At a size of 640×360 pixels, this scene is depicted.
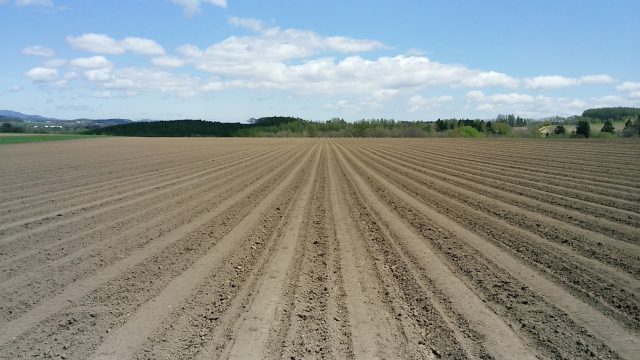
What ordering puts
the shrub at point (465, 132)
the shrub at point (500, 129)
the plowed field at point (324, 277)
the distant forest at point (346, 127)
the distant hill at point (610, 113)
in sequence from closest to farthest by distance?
1. the plowed field at point (324, 277)
2. the shrub at point (465, 132)
3. the shrub at point (500, 129)
4. the distant forest at point (346, 127)
5. the distant hill at point (610, 113)

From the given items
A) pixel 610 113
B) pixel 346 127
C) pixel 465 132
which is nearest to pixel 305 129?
pixel 346 127

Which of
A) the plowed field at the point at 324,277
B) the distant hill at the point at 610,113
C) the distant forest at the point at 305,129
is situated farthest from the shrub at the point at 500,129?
the plowed field at the point at 324,277

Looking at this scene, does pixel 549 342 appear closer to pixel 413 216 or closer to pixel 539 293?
pixel 539 293

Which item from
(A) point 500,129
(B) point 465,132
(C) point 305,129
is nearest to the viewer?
(B) point 465,132

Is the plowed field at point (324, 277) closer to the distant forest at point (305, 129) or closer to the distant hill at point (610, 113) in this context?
the distant forest at point (305, 129)

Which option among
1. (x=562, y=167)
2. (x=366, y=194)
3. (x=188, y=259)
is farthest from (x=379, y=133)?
(x=188, y=259)

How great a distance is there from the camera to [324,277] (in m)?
5.65

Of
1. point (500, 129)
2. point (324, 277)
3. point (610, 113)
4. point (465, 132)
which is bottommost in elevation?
point (324, 277)

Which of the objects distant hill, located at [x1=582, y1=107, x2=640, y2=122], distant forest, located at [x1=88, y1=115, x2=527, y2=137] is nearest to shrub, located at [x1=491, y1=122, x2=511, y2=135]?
distant forest, located at [x1=88, y1=115, x2=527, y2=137]

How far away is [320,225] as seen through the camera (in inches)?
338

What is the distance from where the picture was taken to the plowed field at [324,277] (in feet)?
13.2

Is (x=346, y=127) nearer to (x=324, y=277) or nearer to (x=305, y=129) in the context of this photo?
(x=305, y=129)

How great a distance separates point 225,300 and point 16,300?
2341mm

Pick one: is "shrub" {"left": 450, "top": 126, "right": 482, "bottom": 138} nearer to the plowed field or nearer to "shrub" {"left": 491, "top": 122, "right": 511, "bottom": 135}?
"shrub" {"left": 491, "top": 122, "right": 511, "bottom": 135}
